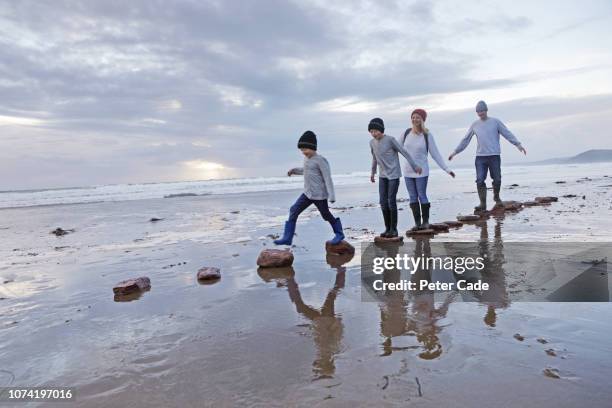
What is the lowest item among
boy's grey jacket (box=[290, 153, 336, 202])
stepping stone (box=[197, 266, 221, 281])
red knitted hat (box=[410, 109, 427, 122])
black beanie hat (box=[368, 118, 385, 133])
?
stepping stone (box=[197, 266, 221, 281])

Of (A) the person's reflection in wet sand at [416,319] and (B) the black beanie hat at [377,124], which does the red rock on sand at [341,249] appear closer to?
(A) the person's reflection in wet sand at [416,319]

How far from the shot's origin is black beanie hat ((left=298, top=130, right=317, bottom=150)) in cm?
656

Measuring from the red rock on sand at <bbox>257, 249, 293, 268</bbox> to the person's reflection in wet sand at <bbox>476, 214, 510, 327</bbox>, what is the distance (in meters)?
2.44

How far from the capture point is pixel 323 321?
132 inches

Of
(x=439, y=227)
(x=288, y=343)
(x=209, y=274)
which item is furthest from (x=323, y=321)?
(x=439, y=227)

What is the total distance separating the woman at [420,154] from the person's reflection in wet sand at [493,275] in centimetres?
123

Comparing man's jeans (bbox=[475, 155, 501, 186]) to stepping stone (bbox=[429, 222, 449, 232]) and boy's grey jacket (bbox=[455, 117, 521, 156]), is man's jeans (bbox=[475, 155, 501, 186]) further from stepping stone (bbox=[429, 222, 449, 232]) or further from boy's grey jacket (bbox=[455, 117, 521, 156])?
stepping stone (bbox=[429, 222, 449, 232])

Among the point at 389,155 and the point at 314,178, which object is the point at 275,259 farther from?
the point at 389,155

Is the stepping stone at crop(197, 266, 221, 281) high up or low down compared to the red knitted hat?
down

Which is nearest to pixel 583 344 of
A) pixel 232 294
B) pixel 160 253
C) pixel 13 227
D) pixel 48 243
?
pixel 232 294

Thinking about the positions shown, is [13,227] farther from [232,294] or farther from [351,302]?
[351,302]

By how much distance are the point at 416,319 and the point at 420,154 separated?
186 inches

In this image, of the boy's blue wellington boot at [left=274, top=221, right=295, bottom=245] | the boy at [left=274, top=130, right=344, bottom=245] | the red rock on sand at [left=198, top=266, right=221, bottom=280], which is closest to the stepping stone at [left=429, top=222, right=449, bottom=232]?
the boy at [left=274, top=130, right=344, bottom=245]

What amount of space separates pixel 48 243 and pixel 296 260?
6.18 m
